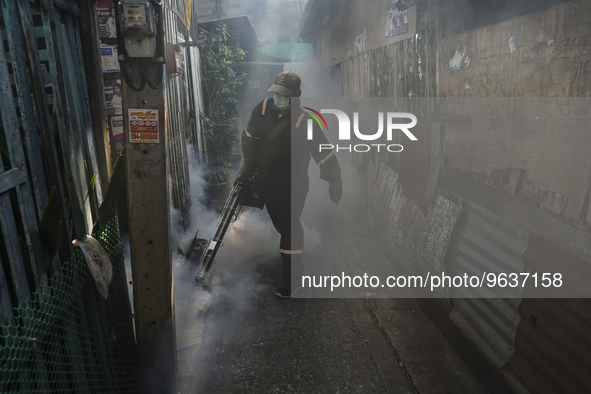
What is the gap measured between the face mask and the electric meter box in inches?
84.8

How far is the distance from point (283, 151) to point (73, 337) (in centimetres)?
285

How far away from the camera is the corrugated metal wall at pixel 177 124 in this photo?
17.7ft

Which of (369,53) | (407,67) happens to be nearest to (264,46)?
(369,53)

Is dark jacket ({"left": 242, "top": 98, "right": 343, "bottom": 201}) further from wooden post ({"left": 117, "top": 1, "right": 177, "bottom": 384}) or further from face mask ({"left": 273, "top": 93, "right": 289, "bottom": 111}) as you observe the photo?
wooden post ({"left": 117, "top": 1, "right": 177, "bottom": 384})

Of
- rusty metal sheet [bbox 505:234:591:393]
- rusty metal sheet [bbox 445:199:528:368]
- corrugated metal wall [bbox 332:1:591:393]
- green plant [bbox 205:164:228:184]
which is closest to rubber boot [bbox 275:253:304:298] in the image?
corrugated metal wall [bbox 332:1:591:393]

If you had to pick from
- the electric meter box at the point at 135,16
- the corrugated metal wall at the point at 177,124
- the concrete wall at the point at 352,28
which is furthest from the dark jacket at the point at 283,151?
the electric meter box at the point at 135,16

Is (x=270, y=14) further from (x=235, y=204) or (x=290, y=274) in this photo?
(x=290, y=274)

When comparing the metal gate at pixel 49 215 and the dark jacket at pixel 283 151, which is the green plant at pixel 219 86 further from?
the metal gate at pixel 49 215

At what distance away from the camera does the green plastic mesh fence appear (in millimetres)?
1710

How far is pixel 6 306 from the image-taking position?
5.48 feet

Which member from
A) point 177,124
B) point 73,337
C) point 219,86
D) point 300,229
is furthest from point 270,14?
point 73,337

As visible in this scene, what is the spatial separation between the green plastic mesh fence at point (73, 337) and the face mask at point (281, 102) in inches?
85.0

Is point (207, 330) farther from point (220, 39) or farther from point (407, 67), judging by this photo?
point (220, 39)

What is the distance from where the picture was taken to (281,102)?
14.7ft
